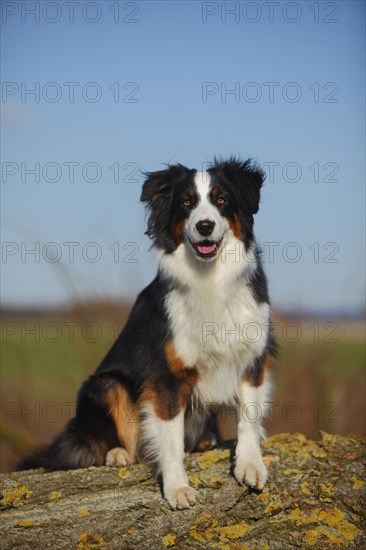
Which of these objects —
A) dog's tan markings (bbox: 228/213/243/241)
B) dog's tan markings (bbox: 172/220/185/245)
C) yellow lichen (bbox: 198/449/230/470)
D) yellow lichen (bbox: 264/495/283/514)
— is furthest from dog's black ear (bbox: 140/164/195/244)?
yellow lichen (bbox: 264/495/283/514)

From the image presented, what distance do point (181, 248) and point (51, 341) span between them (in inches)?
127

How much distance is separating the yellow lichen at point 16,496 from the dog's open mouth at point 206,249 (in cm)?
183

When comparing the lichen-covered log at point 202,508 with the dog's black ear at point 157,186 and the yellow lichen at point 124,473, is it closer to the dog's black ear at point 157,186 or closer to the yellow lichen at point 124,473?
the yellow lichen at point 124,473

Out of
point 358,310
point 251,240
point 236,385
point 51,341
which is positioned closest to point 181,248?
point 251,240

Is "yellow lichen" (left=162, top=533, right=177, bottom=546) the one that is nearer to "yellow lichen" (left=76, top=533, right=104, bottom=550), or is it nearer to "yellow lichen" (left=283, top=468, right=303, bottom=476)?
"yellow lichen" (left=76, top=533, right=104, bottom=550)

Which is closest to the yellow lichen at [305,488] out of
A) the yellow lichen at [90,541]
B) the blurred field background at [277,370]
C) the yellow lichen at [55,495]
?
the yellow lichen at [90,541]

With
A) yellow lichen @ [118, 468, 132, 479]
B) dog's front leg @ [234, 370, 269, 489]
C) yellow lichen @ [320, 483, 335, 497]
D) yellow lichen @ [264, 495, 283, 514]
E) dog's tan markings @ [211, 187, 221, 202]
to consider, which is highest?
dog's tan markings @ [211, 187, 221, 202]

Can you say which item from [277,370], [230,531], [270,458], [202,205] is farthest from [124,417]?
[277,370]

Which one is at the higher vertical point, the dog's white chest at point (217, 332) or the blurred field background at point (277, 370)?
the dog's white chest at point (217, 332)

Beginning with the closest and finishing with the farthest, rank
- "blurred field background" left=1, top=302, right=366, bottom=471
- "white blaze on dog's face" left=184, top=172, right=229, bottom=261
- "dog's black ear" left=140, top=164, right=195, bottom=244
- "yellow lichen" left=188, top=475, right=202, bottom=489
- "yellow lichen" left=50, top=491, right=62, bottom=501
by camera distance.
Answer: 1. "yellow lichen" left=50, top=491, right=62, bottom=501
2. "yellow lichen" left=188, top=475, right=202, bottom=489
3. "white blaze on dog's face" left=184, top=172, right=229, bottom=261
4. "dog's black ear" left=140, top=164, right=195, bottom=244
5. "blurred field background" left=1, top=302, right=366, bottom=471

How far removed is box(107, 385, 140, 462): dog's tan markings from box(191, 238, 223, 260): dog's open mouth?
3.84ft

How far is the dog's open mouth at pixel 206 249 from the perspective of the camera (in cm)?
395

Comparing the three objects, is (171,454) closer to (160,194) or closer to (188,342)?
(188,342)

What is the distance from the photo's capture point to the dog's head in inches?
155
